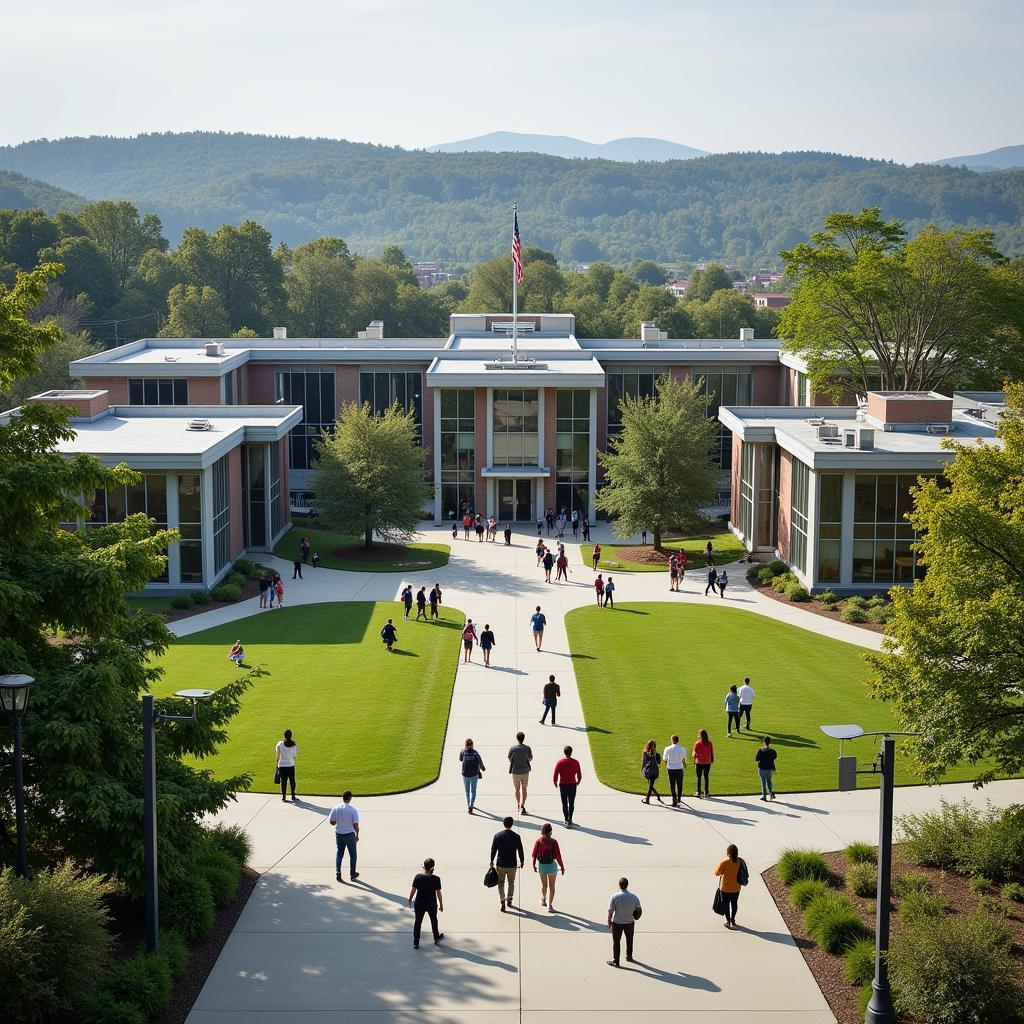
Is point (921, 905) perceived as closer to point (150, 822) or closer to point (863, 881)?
point (863, 881)

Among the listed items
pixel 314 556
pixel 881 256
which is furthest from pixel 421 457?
pixel 881 256

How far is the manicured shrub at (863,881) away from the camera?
1925 centimetres

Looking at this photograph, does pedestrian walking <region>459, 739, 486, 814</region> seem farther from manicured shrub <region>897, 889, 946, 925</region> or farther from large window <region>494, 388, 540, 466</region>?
large window <region>494, 388, 540, 466</region>

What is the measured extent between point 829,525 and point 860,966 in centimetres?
2850

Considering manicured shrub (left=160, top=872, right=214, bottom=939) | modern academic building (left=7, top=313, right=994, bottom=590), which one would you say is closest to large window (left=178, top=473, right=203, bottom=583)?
modern academic building (left=7, top=313, right=994, bottom=590)

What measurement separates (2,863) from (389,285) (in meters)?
106

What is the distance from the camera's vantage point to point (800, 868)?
65.8 ft

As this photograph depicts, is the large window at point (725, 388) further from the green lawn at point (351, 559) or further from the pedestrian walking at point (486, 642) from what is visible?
the pedestrian walking at point (486, 642)

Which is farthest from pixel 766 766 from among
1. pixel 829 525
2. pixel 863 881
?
pixel 829 525

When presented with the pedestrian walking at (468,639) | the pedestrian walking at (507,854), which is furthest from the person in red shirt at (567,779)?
the pedestrian walking at (468,639)

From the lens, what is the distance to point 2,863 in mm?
17219

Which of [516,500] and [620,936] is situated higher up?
[516,500]

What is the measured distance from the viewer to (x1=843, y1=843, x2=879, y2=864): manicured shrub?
20359 mm

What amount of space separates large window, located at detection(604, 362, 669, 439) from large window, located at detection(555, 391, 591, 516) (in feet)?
19.4
